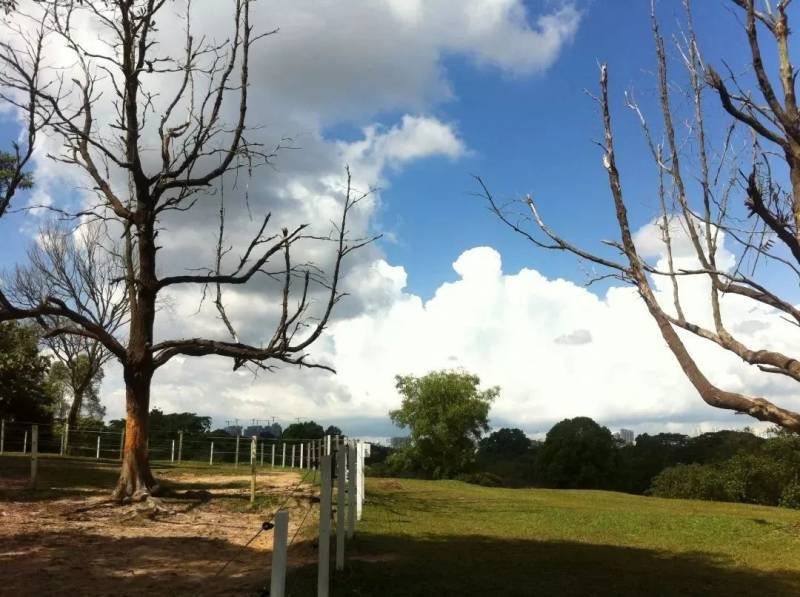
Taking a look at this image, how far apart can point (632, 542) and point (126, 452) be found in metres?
10.3

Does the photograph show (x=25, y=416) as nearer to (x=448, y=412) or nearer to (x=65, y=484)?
(x=65, y=484)

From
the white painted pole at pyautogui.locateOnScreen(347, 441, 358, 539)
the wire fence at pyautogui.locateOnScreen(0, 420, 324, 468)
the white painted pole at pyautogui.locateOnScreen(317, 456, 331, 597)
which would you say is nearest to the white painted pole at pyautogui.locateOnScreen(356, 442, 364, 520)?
the white painted pole at pyautogui.locateOnScreen(347, 441, 358, 539)

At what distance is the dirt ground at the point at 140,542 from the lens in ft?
28.5

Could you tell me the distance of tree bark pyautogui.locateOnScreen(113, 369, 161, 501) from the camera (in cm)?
1521

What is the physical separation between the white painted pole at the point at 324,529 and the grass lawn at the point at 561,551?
4.17ft

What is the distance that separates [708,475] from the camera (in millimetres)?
30875

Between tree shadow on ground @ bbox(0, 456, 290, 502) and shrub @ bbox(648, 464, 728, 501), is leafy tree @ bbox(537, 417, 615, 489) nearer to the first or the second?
shrub @ bbox(648, 464, 728, 501)

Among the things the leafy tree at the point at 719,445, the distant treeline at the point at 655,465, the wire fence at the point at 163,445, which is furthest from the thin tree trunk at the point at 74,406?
the leafy tree at the point at 719,445

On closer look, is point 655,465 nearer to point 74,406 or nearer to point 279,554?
point 74,406

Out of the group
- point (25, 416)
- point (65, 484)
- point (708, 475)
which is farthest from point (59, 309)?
point (708, 475)

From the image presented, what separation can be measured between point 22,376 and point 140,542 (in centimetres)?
2750

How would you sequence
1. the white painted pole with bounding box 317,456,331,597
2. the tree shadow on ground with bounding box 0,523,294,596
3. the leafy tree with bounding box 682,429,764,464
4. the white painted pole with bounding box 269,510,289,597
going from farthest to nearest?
the leafy tree with bounding box 682,429,764,464, the tree shadow on ground with bounding box 0,523,294,596, the white painted pole with bounding box 317,456,331,597, the white painted pole with bounding box 269,510,289,597

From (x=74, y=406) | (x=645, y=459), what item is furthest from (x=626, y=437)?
(x=74, y=406)

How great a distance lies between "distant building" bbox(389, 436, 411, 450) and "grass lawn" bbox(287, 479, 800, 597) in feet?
97.7
